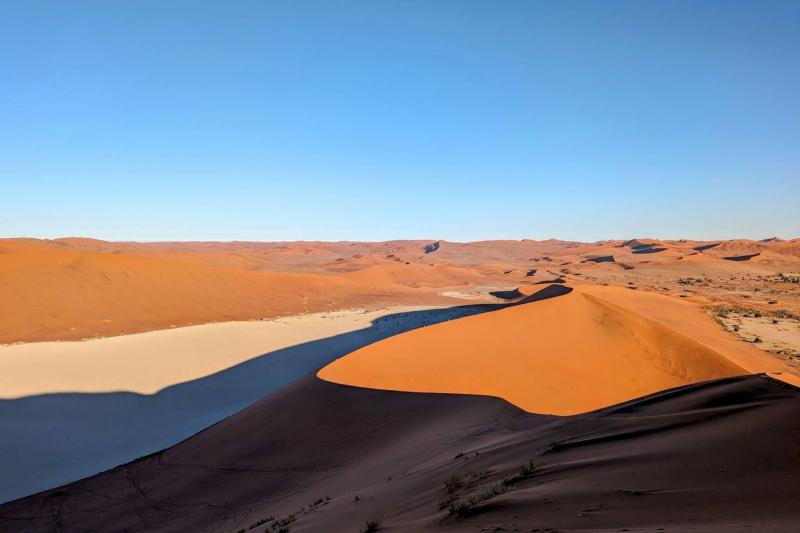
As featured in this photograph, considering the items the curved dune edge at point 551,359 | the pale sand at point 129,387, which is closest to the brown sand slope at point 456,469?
the curved dune edge at point 551,359

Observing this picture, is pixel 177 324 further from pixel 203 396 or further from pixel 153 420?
pixel 153 420

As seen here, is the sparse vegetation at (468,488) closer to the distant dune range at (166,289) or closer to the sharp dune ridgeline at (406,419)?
the sharp dune ridgeline at (406,419)

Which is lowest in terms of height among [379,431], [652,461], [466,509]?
[379,431]

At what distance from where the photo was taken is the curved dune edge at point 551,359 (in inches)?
454

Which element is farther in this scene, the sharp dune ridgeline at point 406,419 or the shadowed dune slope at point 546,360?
the shadowed dune slope at point 546,360

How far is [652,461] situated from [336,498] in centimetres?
440

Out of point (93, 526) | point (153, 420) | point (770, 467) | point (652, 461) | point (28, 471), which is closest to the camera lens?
point (770, 467)

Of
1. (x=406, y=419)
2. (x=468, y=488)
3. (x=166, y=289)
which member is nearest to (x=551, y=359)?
(x=406, y=419)

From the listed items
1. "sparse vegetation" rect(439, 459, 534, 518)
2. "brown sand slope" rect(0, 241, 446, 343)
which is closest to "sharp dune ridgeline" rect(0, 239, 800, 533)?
"sparse vegetation" rect(439, 459, 534, 518)

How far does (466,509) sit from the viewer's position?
3.99 metres

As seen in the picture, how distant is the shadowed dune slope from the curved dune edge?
27 mm

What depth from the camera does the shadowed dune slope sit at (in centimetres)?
1148

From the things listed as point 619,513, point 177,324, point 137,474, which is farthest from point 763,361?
point 177,324

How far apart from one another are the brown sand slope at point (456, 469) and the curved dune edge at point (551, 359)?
99cm
